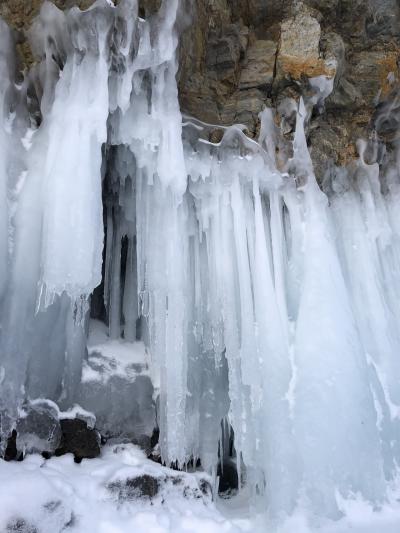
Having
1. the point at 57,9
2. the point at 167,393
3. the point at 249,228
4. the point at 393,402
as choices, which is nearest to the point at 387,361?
the point at 393,402

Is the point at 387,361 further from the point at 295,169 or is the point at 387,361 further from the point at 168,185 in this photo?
the point at 168,185

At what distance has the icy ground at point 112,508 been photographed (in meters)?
4.23

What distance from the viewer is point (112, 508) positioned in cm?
476

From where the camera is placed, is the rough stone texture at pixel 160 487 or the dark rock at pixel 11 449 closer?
the rough stone texture at pixel 160 487

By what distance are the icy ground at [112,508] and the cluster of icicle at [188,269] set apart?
0.25m

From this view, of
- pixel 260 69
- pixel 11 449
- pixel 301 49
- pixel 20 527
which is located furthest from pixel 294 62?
pixel 20 527

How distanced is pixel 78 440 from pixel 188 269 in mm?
2798

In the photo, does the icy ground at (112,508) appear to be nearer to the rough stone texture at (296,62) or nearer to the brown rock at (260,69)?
the rough stone texture at (296,62)

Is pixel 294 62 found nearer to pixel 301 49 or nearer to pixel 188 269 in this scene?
pixel 301 49

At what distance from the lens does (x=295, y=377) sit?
5738 millimetres

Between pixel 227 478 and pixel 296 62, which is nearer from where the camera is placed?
pixel 296 62

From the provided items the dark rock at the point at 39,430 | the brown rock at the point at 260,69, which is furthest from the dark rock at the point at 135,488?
the brown rock at the point at 260,69

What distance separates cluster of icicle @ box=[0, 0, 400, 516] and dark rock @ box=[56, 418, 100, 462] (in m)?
0.40

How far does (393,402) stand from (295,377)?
176cm
